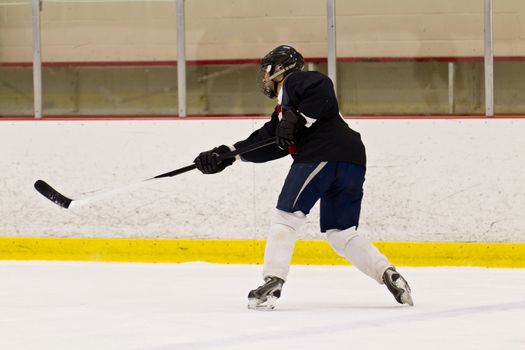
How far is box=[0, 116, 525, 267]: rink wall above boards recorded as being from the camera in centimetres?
697

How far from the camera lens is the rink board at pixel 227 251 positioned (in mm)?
6930

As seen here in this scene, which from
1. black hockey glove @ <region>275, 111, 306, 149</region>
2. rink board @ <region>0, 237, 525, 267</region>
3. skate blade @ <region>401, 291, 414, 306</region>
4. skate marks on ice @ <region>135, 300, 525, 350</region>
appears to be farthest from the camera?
rink board @ <region>0, 237, 525, 267</region>

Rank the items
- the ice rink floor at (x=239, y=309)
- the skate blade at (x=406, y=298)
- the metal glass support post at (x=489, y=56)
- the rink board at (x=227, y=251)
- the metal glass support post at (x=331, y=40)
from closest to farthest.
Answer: the ice rink floor at (x=239, y=309) → the skate blade at (x=406, y=298) → the rink board at (x=227, y=251) → the metal glass support post at (x=489, y=56) → the metal glass support post at (x=331, y=40)

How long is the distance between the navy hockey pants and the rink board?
1623 mm

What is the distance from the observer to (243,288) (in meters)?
6.13

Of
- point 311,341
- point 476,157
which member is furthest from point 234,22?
point 311,341

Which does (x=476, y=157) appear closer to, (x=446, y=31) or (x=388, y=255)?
(x=388, y=255)

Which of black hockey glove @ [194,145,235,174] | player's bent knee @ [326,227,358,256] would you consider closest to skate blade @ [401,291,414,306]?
player's bent knee @ [326,227,358,256]

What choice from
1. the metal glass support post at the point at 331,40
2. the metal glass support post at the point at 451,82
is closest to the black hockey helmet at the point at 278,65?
the metal glass support post at the point at 331,40

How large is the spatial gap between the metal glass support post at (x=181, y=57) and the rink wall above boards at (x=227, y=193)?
21cm

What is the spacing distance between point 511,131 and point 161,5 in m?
2.25

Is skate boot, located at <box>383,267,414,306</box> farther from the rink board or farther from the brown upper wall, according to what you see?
the brown upper wall

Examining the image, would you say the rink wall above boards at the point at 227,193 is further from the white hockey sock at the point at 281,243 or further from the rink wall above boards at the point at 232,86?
the white hockey sock at the point at 281,243

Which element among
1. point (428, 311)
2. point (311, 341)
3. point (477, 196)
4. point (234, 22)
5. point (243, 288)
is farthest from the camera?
point (234, 22)
